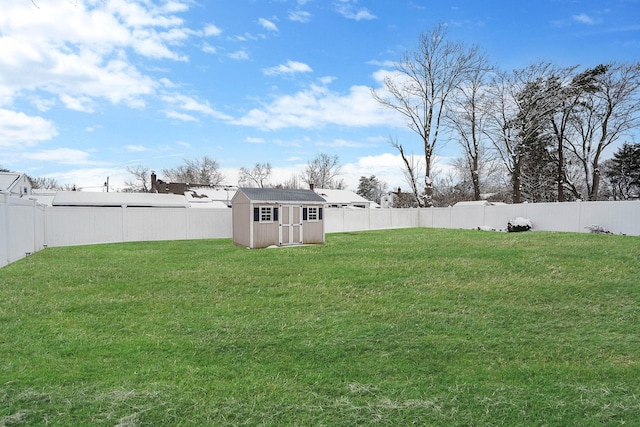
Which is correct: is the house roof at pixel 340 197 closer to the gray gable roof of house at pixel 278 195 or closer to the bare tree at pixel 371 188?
the bare tree at pixel 371 188

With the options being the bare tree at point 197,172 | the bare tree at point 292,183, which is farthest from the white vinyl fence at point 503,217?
the bare tree at point 197,172

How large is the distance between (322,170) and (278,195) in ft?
118

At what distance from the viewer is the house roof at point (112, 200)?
23.5 metres

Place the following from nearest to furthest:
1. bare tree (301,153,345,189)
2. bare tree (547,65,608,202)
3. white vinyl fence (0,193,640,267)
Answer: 1. white vinyl fence (0,193,640,267)
2. bare tree (547,65,608,202)
3. bare tree (301,153,345,189)

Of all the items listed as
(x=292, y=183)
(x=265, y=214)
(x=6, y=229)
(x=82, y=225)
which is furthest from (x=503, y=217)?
(x=292, y=183)

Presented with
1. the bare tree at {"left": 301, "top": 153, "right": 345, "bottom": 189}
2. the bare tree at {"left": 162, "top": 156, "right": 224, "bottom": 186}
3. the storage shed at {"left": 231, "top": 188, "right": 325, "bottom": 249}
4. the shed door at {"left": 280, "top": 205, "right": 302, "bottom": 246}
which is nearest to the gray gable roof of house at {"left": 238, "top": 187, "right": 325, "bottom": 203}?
the storage shed at {"left": 231, "top": 188, "right": 325, "bottom": 249}

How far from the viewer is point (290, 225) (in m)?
13.2

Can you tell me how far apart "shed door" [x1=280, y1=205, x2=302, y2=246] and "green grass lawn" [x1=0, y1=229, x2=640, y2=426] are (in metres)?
5.56

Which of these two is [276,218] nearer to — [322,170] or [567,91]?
[567,91]

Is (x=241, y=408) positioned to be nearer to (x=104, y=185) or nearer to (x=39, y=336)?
(x=39, y=336)

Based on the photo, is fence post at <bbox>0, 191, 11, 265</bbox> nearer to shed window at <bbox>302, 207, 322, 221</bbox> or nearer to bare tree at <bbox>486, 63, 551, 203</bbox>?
shed window at <bbox>302, 207, 322, 221</bbox>

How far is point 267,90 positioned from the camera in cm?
1512

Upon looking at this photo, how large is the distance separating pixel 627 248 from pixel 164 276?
1084 centimetres

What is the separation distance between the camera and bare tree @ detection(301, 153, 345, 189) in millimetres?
48500
